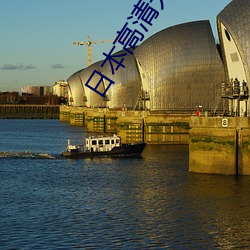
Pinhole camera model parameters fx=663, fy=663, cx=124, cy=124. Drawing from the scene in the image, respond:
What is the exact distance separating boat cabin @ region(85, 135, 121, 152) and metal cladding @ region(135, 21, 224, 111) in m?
21.5

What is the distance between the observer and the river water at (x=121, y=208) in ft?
98.7


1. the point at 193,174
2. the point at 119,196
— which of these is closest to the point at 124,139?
the point at 193,174

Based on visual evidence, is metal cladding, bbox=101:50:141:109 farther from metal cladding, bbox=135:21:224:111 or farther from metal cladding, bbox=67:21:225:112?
metal cladding, bbox=135:21:224:111

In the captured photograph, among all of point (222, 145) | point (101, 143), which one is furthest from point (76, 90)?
point (222, 145)

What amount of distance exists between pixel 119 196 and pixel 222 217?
323 inches

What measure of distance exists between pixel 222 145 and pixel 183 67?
37221 mm

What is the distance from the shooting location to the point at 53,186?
44469mm

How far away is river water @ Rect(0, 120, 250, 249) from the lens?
98.7ft

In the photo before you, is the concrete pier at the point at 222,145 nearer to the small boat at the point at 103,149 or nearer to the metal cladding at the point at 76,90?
the small boat at the point at 103,149

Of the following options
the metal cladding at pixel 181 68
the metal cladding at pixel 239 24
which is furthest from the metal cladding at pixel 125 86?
the metal cladding at pixel 239 24

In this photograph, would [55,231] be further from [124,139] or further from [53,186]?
[124,139]

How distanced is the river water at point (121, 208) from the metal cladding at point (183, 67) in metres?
27.2

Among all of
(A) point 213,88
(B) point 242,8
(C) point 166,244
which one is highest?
(B) point 242,8

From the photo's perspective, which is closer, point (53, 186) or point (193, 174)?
point (53, 186)
